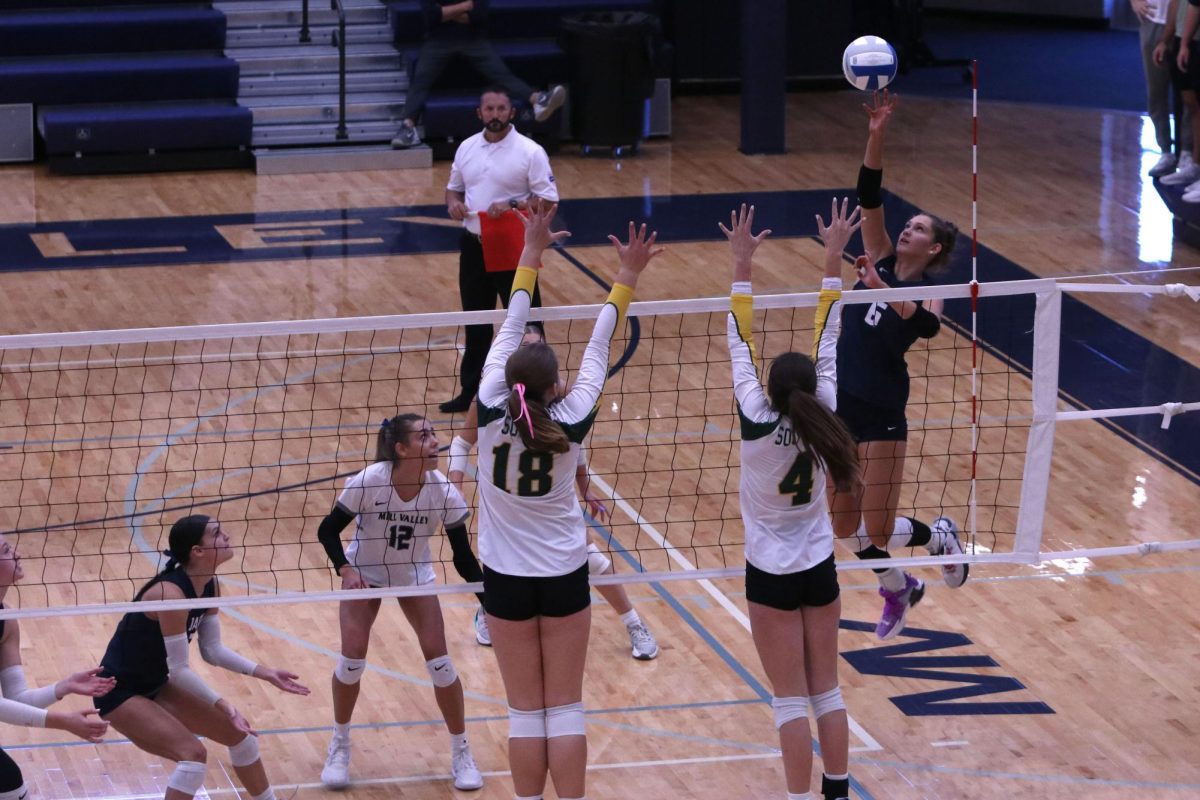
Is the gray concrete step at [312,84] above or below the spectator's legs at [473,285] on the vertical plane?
above

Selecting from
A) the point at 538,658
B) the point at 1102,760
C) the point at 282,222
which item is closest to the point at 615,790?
the point at 538,658

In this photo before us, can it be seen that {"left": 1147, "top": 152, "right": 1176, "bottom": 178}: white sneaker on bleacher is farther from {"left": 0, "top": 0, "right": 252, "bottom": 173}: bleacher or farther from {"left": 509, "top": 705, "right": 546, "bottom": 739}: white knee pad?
{"left": 509, "top": 705, "right": 546, "bottom": 739}: white knee pad

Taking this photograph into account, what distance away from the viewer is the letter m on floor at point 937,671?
7297 mm

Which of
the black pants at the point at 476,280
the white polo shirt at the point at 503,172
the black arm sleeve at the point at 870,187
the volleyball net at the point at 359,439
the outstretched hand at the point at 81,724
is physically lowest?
the volleyball net at the point at 359,439

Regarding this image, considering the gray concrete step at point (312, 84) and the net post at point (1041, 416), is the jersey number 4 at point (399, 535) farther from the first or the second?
the gray concrete step at point (312, 84)

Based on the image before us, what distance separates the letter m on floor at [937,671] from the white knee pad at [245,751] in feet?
9.15

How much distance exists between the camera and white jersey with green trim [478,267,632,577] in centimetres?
570

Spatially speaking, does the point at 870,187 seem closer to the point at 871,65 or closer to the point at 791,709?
the point at 871,65

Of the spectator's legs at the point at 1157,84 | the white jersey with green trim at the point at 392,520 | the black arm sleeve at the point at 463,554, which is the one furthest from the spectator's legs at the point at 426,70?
the black arm sleeve at the point at 463,554

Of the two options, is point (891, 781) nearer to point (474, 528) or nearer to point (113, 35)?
point (474, 528)

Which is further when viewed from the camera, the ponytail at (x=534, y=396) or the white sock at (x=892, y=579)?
the white sock at (x=892, y=579)

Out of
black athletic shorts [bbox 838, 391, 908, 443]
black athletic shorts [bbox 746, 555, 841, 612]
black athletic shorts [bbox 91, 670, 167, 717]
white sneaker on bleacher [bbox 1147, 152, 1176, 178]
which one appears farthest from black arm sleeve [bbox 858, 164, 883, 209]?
white sneaker on bleacher [bbox 1147, 152, 1176, 178]

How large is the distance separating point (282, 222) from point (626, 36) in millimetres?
4358

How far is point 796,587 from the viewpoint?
235 inches
